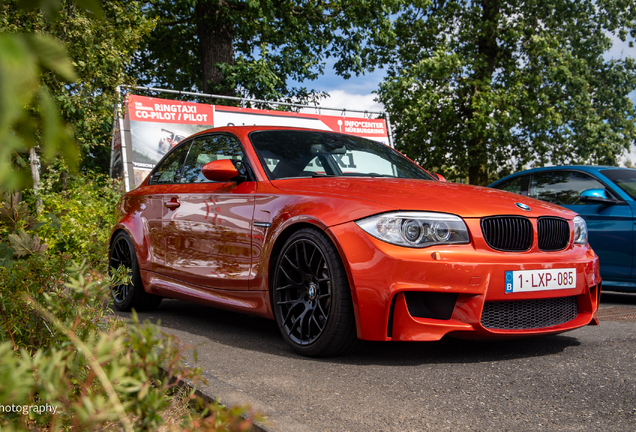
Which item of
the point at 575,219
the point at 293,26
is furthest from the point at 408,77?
the point at 575,219

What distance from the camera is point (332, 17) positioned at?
1862 centimetres

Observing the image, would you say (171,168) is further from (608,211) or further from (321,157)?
(608,211)

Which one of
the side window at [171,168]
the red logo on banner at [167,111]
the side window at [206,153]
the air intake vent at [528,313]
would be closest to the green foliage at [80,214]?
the red logo on banner at [167,111]

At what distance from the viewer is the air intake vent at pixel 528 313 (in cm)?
338

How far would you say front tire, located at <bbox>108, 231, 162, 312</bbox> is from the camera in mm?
5367

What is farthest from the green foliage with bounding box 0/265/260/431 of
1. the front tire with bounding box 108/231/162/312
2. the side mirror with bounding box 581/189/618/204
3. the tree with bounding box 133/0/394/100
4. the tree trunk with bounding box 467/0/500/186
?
the tree trunk with bounding box 467/0/500/186

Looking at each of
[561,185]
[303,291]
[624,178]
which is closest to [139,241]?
[303,291]

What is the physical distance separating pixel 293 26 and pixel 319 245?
15.5 metres

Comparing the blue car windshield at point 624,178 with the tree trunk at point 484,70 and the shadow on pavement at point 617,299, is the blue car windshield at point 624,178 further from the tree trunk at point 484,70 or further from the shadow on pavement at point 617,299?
the tree trunk at point 484,70

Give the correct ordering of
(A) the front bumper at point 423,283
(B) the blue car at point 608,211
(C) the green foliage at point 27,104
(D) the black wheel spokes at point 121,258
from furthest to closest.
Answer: (B) the blue car at point 608,211 < (D) the black wheel spokes at point 121,258 < (A) the front bumper at point 423,283 < (C) the green foliage at point 27,104

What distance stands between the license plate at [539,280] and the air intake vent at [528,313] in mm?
106

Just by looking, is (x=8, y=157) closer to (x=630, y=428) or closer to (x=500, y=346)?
(x=630, y=428)

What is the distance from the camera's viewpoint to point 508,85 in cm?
2238

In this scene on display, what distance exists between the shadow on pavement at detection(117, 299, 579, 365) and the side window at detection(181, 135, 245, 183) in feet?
3.91
